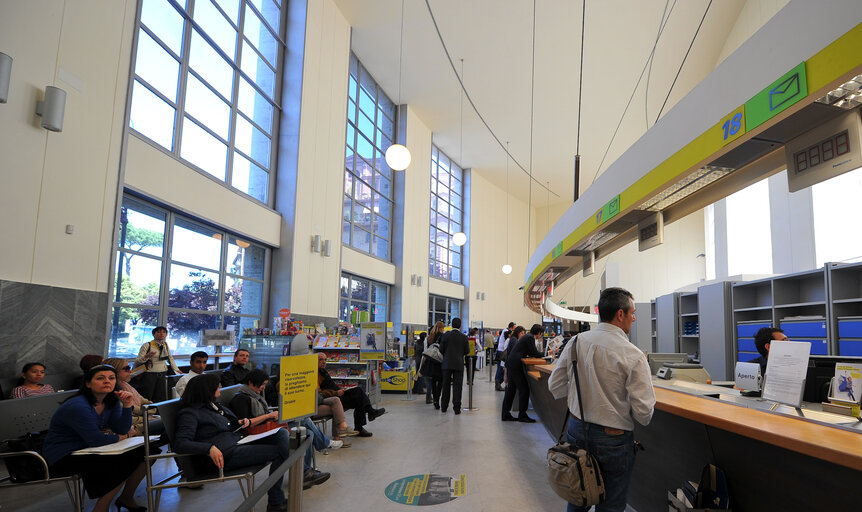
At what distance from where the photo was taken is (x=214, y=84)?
24.9ft

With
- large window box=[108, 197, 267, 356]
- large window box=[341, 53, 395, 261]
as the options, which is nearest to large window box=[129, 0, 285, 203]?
large window box=[108, 197, 267, 356]

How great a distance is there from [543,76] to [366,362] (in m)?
8.37

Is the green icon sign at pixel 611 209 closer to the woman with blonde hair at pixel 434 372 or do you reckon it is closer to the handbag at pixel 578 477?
the handbag at pixel 578 477

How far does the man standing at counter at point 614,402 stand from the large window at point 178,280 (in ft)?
16.7

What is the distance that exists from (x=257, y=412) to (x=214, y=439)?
79cm

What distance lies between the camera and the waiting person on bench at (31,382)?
4.02 m

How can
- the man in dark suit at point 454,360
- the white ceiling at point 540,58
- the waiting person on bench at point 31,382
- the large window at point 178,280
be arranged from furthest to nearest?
the white ceiling at point 540,58, the man in dark suit at point 454,360, the large window at point 178,280, the waiting person on bench at point 31,382

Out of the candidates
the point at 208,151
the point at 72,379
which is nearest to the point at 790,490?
the point at 72,379

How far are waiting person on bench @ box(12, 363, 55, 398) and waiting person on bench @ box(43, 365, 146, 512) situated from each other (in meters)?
1.32

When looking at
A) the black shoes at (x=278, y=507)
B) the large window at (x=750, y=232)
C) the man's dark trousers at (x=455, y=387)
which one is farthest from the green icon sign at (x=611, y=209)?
the large window at (x=750, y=232)

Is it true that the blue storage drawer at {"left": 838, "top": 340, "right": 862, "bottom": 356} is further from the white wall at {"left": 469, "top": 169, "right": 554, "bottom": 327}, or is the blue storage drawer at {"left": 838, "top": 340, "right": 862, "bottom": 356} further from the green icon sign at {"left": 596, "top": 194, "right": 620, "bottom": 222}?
the white wall at {"left": 469, "top": 169, "right": 554, "bottom": 327}

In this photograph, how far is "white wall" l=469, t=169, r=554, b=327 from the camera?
19406 millimetres

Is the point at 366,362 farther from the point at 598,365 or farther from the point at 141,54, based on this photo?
the point at 598,365

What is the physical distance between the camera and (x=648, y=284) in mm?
19750
